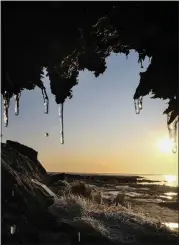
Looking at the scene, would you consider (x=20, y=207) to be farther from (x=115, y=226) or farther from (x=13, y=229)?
(x=115, y=226)

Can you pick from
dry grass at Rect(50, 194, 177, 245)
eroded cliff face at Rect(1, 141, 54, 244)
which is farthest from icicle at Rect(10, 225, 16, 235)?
dry grass at Rect(50, 194, 177, 245)

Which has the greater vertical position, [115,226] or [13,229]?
[13,229]

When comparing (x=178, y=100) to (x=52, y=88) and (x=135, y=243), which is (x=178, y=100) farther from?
(x=135, y=243)

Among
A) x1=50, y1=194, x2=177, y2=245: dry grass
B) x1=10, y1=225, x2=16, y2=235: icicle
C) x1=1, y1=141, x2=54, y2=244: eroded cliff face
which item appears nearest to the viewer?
x1=10, y1=225, x2=16, y2=235: icicle

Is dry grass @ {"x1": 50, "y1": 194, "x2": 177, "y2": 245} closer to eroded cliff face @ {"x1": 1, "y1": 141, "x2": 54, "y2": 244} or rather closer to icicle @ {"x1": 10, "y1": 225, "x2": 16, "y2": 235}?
eroded cliff face @ {"x1": 1, "y1": 141, "x2": 54, "y2": 244}

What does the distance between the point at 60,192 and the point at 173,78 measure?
15730mm

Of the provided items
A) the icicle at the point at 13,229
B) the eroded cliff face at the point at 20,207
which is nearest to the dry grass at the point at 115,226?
the eroded cliff face at the point at 20,207

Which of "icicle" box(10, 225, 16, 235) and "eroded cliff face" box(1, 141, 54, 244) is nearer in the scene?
"icicle" box(10, 225, 16, 235)

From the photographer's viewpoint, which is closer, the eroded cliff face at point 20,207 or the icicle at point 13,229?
the icicle at point 13,229

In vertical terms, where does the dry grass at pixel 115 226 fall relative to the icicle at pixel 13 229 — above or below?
below

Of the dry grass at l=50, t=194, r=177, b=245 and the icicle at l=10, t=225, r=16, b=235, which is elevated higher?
the icicle at l=10, t=225, r=16, b=235

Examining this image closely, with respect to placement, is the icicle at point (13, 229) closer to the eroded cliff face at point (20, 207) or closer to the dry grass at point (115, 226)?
the eroded cliff face at point (20, 207)

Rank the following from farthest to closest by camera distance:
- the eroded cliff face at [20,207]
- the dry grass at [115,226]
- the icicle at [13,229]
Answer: the dry grass at [115,226] → the eroded cliff face at [20,207] → the icicle at [13,229]

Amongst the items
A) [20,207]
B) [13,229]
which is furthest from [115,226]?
[13,229]
